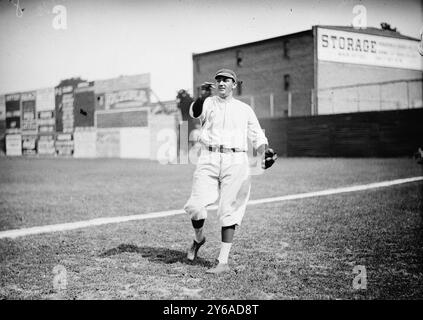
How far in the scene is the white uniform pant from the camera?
434 centimetres

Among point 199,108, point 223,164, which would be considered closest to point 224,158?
point 223,164

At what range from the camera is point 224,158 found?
14.2ft

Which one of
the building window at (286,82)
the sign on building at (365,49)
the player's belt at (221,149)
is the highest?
the sign on building at (365,49)

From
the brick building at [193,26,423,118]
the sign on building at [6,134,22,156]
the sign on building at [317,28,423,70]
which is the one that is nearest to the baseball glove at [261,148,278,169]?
the brick building at [193,26,423,118]

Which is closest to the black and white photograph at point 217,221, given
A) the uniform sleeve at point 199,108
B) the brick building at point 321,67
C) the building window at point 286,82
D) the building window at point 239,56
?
the uniform sleeve at point 199,108

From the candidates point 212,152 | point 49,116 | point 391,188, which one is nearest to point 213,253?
point 212,152

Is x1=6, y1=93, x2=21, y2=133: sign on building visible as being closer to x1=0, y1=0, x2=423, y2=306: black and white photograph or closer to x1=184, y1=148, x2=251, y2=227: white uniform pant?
x1=0, y1=0, x2=423, y2=306: black and white photograph

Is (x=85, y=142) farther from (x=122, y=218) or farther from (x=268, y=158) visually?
(x=268, y=158)

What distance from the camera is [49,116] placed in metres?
39.4

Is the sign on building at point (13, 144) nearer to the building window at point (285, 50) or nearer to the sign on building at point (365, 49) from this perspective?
the building window at point (285, 50)

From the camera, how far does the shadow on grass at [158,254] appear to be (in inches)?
184

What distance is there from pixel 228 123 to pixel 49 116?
126 feet
